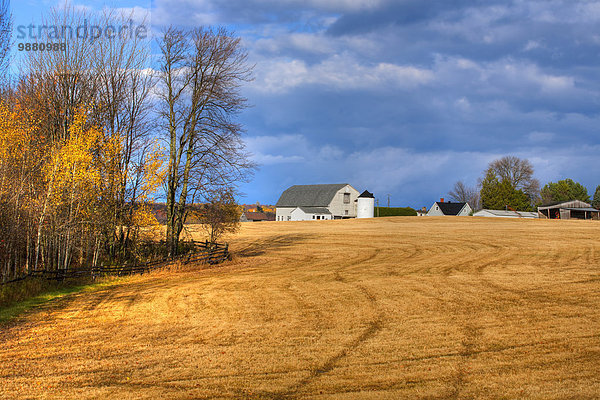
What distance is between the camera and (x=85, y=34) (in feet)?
107

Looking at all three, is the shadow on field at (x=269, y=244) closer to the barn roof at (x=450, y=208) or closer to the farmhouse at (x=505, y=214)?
the farmhouse at (x=505, y=214)

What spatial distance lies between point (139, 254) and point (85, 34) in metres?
15.8

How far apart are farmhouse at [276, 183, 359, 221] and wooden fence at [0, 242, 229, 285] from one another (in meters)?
60.5

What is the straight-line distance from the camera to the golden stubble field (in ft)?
32.1

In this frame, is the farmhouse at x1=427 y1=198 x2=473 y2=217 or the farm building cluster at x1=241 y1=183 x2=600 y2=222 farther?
the farmhouse at x1=427 y1=198 x2=473 y2=217

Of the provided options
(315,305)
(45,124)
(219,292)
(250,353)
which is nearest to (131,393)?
(250,353)

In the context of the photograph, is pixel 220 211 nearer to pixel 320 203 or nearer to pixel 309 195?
pixel 320 203

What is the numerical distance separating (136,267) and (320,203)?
2821 inches

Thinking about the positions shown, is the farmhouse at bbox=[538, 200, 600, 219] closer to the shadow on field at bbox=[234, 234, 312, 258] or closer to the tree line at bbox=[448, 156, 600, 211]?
the tree line at bbox=[448, 156, 600, 211]

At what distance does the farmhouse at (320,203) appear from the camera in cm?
9650

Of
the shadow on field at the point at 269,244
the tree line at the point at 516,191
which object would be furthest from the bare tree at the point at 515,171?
the shadow on field at the point at 269,244

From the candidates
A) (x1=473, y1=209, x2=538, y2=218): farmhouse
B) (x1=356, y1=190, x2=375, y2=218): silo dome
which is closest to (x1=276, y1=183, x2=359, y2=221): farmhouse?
(x1=356, y1=190, x2=375, y2=218): silo dome

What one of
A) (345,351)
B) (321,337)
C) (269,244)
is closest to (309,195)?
(269,244)

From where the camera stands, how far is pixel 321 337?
44.4ft
